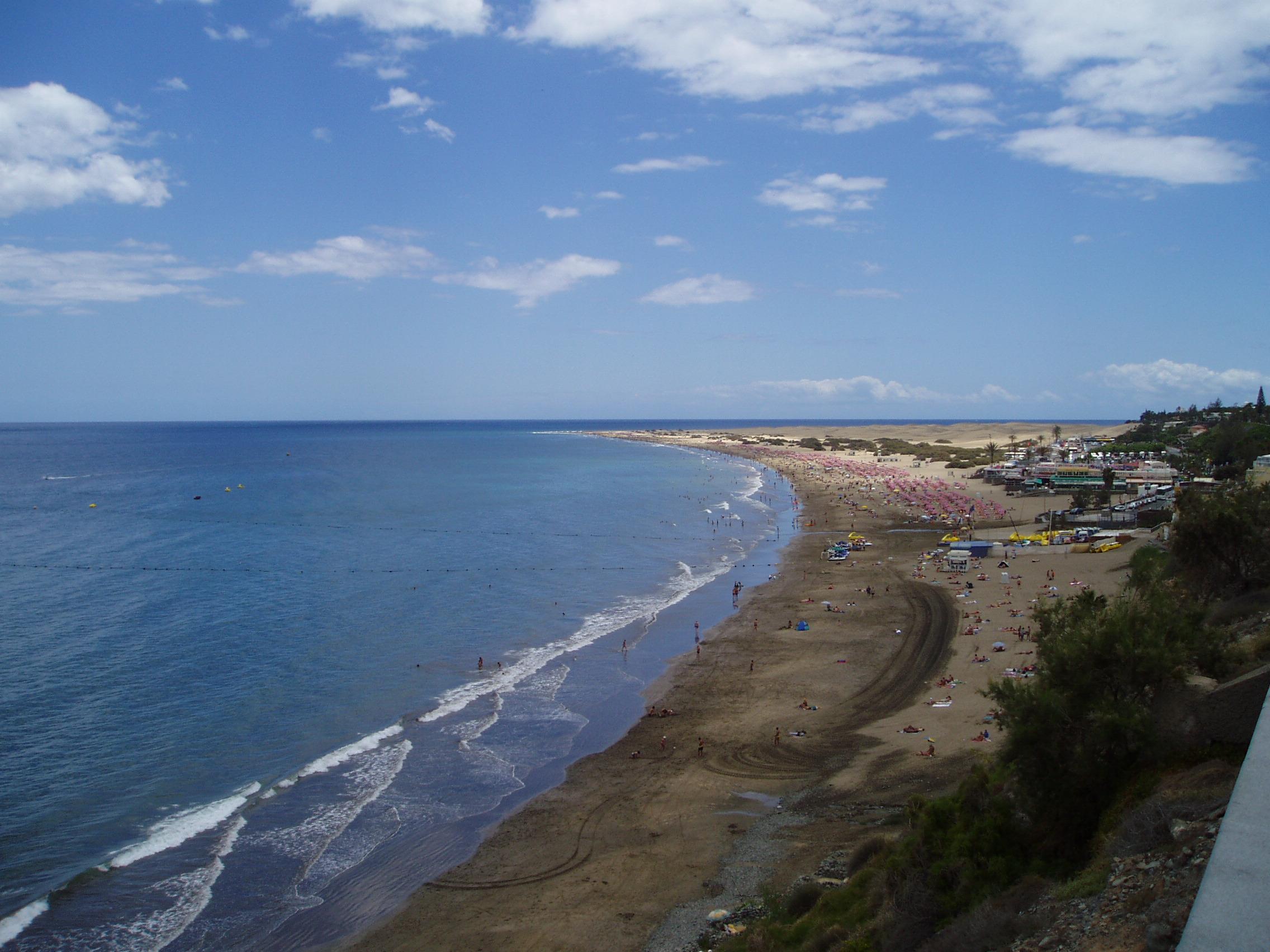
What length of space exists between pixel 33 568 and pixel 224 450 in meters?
147

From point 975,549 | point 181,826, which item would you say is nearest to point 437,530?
point 975,549

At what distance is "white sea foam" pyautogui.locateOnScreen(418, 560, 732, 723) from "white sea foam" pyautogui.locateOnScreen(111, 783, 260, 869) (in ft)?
22.4

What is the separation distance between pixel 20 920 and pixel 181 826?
384cm

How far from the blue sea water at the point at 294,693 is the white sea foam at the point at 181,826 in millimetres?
54

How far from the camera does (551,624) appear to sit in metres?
39.9

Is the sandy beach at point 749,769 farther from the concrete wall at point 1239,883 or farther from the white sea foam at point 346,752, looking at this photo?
the concrete wall at point 1239,883

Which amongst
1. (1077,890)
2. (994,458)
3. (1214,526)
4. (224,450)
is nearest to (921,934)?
(1077,890)

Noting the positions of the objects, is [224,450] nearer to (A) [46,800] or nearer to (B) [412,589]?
(B) [412,589]

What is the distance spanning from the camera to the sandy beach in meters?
17.2

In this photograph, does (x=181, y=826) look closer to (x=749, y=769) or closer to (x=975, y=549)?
(x=749, y=769)

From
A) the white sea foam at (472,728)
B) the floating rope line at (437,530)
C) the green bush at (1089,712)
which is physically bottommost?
the white sea foam at (472,728)

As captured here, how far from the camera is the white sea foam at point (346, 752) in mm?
23781

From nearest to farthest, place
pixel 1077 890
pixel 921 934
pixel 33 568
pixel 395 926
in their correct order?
pixel 1077 890 → pixel 921 934 → pixel 395 926 → pixel 33 568

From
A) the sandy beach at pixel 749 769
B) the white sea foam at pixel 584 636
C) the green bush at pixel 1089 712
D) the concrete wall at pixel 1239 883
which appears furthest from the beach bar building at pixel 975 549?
the concrete wall at pixel 1239 883
